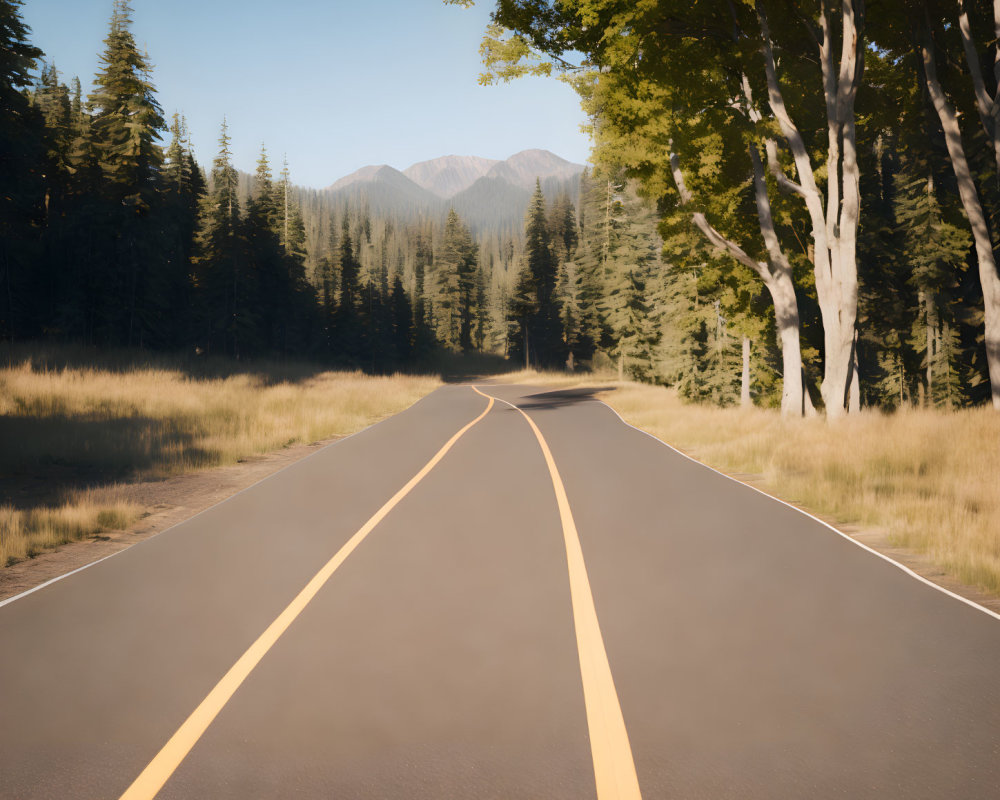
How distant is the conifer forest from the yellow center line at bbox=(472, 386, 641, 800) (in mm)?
14163

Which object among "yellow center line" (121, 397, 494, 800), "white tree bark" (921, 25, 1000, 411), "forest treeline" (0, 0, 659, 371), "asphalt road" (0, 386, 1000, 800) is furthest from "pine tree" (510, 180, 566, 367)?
"yellow center line" (121, 397, 494, 800)

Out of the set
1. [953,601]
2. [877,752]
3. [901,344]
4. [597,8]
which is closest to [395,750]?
[877,752]

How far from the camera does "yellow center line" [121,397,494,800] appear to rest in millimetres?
3553

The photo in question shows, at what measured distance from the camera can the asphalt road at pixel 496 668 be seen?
364 centimetres

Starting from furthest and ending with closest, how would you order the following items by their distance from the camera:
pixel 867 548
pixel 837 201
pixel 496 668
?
pixel 837 201 < pixel 867 548 < pixel 496 668

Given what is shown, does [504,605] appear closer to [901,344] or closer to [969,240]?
[969,240]

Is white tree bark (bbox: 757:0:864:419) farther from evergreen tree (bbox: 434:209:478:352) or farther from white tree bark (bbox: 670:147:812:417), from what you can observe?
evergreen tree (bbox: 434:209:478:352)

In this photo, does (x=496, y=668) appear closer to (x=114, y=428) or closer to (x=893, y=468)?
(x=893, y=468)

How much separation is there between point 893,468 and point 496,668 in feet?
35.4

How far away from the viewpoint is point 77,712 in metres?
4.29

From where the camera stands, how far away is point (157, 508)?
435 inches

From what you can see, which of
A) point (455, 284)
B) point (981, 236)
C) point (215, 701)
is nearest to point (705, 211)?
point (981, 236)

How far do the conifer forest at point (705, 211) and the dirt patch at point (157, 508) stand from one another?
13227 millimetres

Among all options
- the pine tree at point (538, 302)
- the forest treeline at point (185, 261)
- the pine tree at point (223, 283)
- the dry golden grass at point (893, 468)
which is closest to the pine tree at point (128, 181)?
the forest treeline at point (185, 261)
